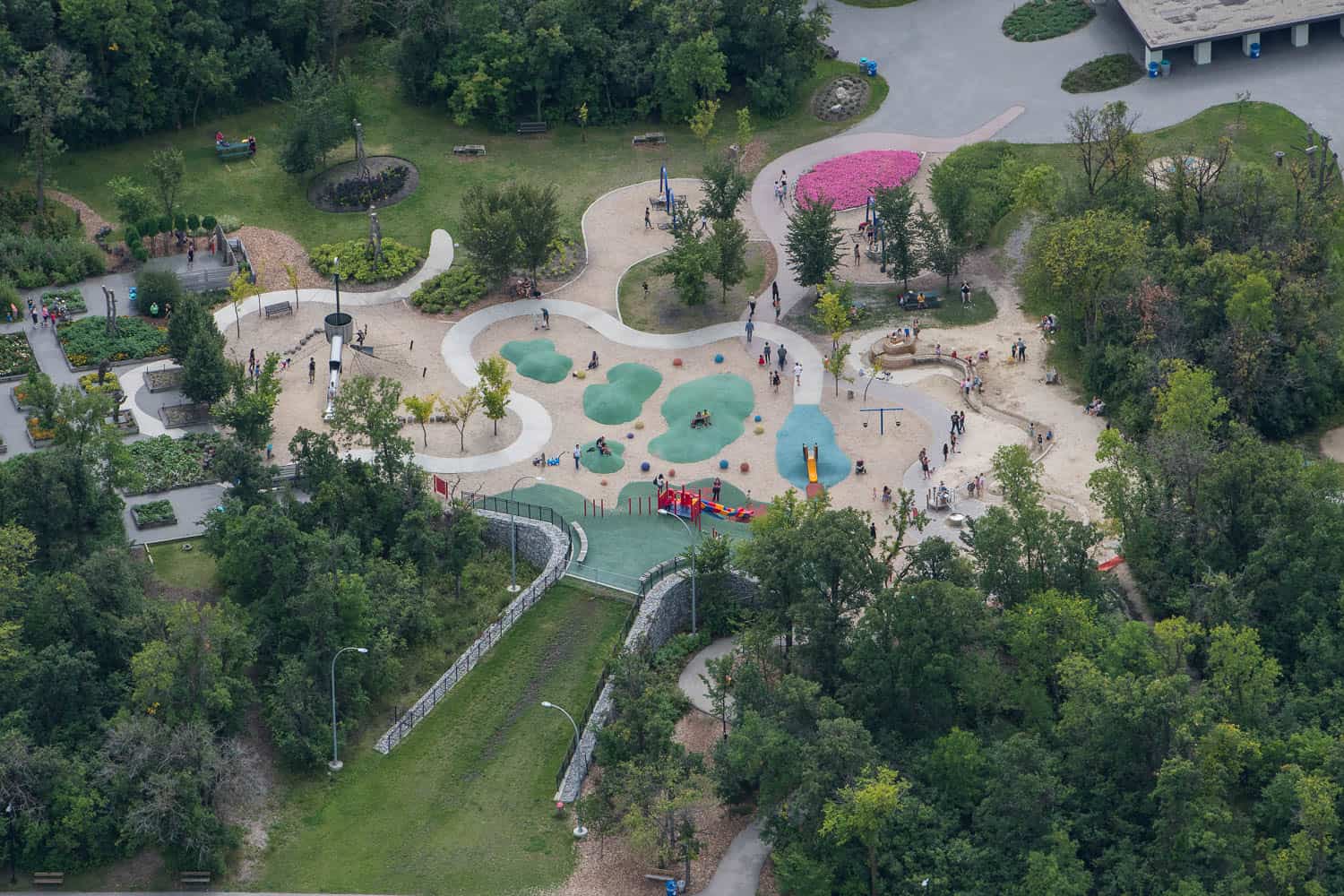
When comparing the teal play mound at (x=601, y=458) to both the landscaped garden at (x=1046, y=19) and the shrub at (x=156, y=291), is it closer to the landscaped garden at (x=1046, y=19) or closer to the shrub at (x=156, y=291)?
the shrub at (x=156, y=291)

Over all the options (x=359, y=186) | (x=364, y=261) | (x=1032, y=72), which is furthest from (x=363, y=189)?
(x=1032, y=72)

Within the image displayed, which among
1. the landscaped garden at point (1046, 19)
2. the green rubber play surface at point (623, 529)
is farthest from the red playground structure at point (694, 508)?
the landscaped garden at point (1046, 19)

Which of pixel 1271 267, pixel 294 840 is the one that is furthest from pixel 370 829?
pixel 1271 267

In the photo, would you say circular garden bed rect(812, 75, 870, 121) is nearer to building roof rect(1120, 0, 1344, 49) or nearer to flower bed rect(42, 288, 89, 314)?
building roof rect(1120, 0, 1344, 49)

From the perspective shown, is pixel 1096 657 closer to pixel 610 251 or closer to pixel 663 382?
pixel 663 382

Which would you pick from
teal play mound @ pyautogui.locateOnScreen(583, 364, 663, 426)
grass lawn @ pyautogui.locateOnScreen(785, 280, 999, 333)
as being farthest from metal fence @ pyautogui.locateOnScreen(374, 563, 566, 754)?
grass lawn @ pyautogui.locateOnScreen(785, 280, 999, 333)

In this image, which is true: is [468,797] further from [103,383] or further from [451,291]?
[451,291]
